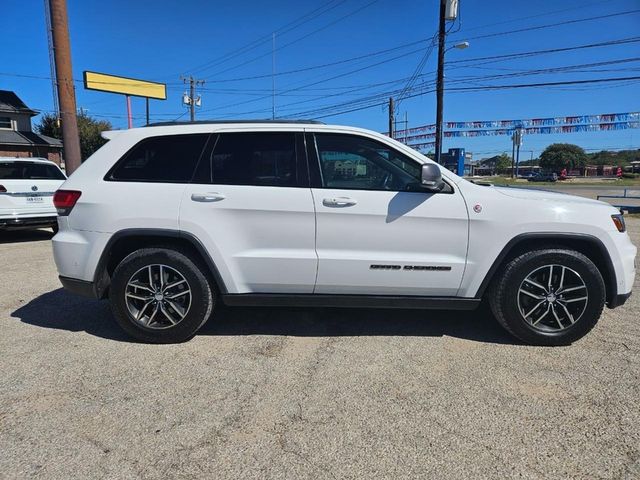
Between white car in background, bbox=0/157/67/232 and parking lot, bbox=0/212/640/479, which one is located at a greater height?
white car in background, bbox=0/157/67/232

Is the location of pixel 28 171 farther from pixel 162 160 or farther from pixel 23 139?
pixel 23 139

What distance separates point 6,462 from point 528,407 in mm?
3040

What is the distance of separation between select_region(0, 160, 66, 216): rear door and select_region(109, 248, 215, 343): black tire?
6.19m

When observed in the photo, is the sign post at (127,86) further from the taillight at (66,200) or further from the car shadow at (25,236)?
the taillight at (66,200)

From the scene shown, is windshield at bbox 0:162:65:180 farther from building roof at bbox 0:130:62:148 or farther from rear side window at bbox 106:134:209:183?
building roof at bbox 0:130:62:148

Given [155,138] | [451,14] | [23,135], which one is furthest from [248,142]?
[23,135]

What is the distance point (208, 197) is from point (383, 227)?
146 centimetres

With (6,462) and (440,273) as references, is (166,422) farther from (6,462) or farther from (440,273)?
(440,273)

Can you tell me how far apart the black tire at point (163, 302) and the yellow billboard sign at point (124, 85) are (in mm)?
30148

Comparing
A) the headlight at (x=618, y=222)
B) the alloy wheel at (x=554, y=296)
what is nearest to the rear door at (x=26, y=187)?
the alloy wheel at (x=554, y=296)

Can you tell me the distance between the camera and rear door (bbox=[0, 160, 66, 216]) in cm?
841

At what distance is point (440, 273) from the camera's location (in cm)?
374

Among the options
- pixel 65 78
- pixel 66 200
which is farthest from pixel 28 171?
pixel 66 200

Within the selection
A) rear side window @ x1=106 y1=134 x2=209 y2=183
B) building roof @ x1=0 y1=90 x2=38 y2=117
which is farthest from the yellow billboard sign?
rear side window @ x1=106 y1=134 x2=209 y2=183
